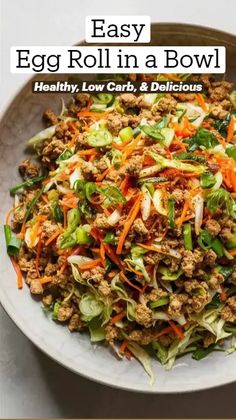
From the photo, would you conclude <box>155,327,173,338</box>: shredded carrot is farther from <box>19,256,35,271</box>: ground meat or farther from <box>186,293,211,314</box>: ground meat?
<box>19,256,35,271</box>: ground meat

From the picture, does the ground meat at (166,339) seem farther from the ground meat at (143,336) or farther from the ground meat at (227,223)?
the ground meat at (227,223)

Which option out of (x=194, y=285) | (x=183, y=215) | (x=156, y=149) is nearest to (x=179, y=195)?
(x=183, y=215)

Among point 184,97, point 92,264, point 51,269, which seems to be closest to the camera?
point 92,264

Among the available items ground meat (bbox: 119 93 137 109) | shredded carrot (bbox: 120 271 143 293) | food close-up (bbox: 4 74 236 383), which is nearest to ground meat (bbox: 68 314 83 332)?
food close-up (bbox: 4 74 236 383)

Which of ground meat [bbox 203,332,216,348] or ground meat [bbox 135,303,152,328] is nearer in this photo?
ground meat [bbox 135,303,152,328]

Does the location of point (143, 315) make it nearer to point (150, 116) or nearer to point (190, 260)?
point (190, 260)

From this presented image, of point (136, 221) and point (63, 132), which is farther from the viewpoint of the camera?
point (63, 132)

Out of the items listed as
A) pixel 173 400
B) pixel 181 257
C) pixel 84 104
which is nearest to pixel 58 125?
pixel 84 104
